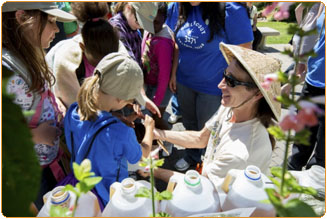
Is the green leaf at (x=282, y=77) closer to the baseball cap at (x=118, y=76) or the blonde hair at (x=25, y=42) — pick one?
the baseball cap at (x=118, y=76)

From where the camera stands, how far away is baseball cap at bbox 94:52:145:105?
1.39 metres

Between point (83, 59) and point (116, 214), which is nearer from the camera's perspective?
point (116, 214)

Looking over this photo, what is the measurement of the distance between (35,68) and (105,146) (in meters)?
0.55

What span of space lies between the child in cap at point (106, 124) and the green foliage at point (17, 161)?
1.09m

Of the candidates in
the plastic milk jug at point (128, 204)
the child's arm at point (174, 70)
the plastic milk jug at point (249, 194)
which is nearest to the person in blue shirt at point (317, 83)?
the child's arm at point (174, 70)

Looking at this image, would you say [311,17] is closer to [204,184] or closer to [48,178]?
[204,184]

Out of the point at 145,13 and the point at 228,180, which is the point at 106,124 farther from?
the point at 145,13

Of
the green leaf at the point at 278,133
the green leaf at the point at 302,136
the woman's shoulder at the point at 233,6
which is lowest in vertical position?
the woman's shoulder at the point at 233,6

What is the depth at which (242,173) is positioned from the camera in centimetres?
90

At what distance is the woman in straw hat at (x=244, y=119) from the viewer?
138cm

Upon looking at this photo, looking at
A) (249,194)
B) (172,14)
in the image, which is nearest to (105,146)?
(249,194)

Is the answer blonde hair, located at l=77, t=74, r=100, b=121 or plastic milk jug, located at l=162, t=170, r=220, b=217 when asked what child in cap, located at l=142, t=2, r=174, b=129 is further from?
plastic milk jug, located at l=162, t=170, r=220, b=217

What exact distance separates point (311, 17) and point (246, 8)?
21.8 inches

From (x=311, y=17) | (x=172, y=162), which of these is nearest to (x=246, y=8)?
(x=311, y=17)
